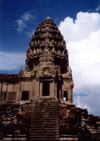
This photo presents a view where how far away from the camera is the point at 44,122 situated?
14742 mm

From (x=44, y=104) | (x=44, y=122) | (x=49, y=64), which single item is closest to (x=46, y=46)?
(x=49, y=64)

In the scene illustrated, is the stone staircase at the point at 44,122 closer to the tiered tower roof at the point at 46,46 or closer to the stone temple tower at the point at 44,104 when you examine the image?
the stone temple tower at the point at 44,104

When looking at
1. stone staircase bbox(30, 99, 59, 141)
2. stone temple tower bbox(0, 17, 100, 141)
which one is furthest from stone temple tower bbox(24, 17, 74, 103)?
stone staircase bbox(30, 99, 59, 141)

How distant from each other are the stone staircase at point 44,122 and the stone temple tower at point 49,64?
3.58 m

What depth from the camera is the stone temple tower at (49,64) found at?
2195 centimetres

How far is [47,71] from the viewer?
22266 millimetres

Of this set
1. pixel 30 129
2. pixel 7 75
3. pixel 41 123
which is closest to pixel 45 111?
pixel 41 123

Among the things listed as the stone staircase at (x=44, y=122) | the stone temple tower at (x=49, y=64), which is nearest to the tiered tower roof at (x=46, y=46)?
the stone temple tower at (x=49, y=64)

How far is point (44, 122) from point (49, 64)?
10371 mm

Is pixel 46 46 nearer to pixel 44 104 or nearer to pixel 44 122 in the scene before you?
pixel 44 104

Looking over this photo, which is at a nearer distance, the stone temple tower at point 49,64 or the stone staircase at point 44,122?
the stone staircase at point 44,122

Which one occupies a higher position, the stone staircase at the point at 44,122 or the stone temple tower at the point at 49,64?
the stone temple tower at the point at 49,64

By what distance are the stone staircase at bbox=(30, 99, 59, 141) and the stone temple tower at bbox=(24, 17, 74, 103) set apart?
3.58 meters

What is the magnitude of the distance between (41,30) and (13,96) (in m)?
13.9
